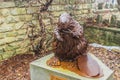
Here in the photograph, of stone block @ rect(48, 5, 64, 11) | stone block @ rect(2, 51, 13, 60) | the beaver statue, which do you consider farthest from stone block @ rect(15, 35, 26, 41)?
the beaver statue

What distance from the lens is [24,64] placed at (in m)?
3.89

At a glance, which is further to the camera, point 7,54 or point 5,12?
point 7,54

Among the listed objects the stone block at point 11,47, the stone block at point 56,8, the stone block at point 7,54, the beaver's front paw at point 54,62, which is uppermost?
the stone block at point 56,8

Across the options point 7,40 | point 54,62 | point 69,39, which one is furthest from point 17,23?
point 69,39

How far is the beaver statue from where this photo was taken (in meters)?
2.50

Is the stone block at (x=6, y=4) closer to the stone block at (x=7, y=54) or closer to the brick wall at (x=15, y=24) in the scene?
the brick wall at (x=15, y=24)

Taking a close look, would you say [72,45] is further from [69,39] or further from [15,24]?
[15,24]

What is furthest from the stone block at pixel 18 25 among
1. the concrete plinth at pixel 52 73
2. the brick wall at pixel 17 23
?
the concrete plinth at pixel 52 73

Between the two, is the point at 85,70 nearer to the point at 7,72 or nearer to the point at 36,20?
the point at 7,72

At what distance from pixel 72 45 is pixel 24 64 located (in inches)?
65.7

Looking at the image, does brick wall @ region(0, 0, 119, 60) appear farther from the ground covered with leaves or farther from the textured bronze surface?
the textured bronze surface

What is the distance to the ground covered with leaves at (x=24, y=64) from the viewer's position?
138 inches

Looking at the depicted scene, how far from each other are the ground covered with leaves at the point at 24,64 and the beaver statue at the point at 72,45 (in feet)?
3.43

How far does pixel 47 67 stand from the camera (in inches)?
105
